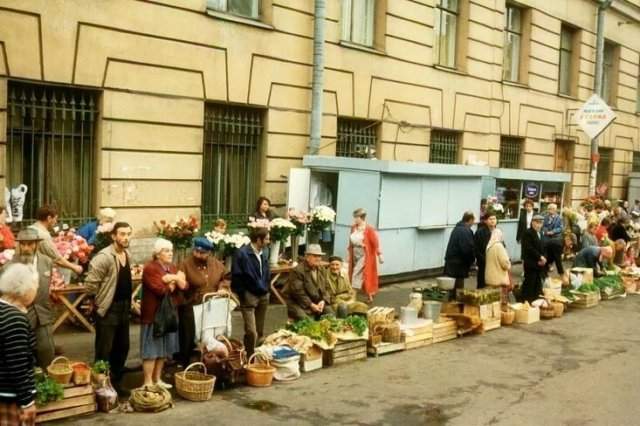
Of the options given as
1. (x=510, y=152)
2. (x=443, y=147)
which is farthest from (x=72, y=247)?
(x=510, y=152)

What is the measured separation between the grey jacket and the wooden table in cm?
184

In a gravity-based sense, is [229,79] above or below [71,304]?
above

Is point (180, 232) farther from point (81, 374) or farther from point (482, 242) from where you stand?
point (482, 242)

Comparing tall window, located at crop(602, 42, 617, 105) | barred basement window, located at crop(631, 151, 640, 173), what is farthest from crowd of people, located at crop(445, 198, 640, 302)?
barred basement window, located at crop(631, 151, 640, 173)

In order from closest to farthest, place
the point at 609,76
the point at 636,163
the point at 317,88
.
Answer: the point at 317,88, the point at 609,76, the point at 636,163

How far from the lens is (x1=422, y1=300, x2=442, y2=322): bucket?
1160 centimetres

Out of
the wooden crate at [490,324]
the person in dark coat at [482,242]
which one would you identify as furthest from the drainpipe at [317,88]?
the wooden crate at [490,324]

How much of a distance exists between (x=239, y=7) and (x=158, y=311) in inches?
313

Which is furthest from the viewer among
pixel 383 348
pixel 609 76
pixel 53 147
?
pixel 609 76

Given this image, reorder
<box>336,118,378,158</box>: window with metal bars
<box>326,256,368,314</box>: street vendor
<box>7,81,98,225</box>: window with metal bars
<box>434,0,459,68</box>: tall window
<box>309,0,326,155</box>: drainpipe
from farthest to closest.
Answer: <box>434,0,459,68</box>: tall window → <box>336,118,378,158</box>: window with metal bars → <box>309,0,326,155</box>: drainpipe → <box>7,81,98,225</box>: window with metal bars → <box>326,256,368,314</box>: street vendor

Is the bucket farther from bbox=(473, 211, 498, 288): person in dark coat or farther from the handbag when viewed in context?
the handbag

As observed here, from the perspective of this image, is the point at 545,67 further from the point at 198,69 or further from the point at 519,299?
the point at 198,69

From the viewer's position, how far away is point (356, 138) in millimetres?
17156

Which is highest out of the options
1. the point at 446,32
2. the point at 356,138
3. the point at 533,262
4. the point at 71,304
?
the point at 446,32
